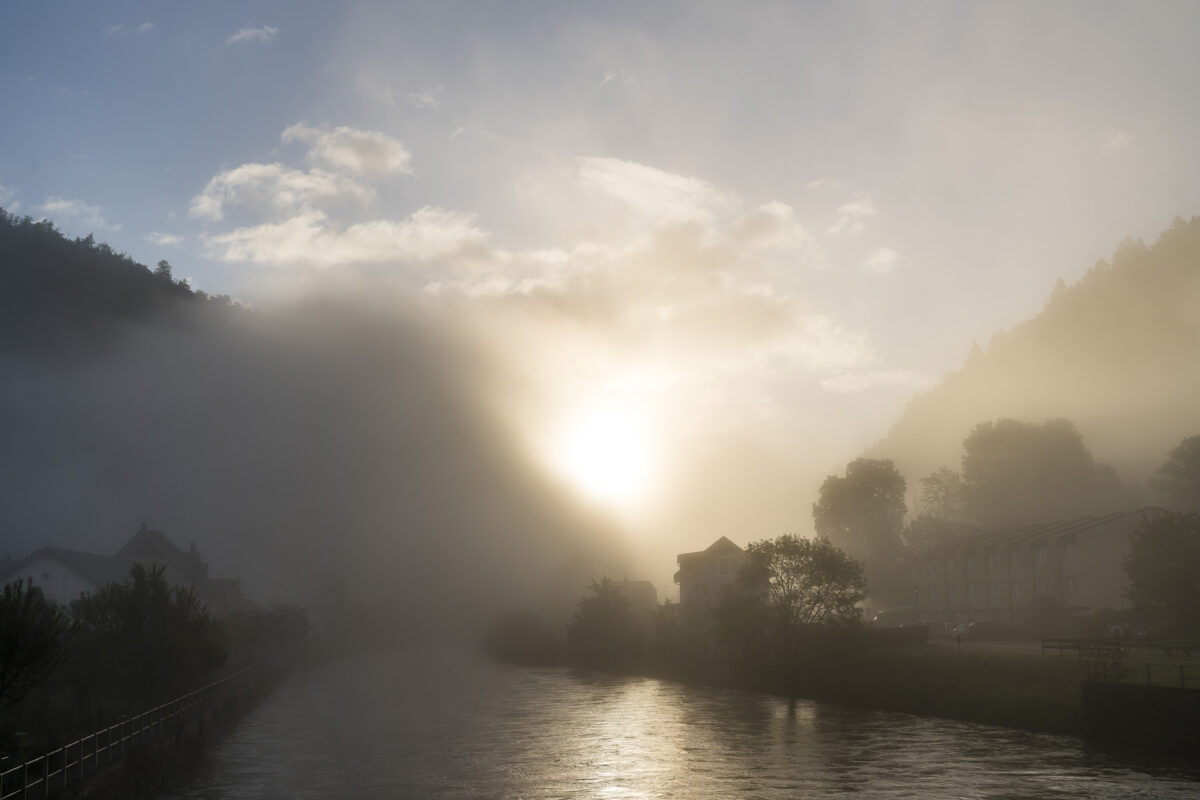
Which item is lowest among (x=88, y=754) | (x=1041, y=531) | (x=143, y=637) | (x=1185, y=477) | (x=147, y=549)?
(x=88, y=754)

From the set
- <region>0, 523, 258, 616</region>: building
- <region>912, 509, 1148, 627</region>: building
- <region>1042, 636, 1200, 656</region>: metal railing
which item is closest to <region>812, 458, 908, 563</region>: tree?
<region>912, 509, 1148, 627</region>: building

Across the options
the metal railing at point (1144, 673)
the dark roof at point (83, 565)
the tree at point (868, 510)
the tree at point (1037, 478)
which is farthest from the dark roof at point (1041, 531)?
the dark roof at point (83, 565)

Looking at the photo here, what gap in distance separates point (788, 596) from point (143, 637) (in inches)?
2132

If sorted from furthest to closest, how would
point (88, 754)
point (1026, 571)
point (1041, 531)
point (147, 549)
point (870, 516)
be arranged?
point (870, 516) → point (147, 549) → point (1041, 531) → point (1026, 571) → point (88, 754)

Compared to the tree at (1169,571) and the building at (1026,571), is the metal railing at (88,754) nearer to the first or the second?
the tree at (1169,571)

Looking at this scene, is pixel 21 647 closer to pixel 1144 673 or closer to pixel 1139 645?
pixel 1144 673

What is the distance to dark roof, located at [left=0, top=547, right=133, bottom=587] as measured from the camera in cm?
12662

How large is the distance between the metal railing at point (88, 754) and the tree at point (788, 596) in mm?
48683

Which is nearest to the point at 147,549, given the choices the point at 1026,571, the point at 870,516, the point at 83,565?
the point at 83,565

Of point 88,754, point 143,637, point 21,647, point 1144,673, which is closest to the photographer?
point 21,647

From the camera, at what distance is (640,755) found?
57.3 metres

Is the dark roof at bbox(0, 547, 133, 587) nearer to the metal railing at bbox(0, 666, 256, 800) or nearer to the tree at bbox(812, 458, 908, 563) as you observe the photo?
the metal railing at bbox(0, 666, 256, 800)

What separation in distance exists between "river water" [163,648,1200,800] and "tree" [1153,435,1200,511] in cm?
9383

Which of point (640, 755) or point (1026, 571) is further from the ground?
point (1026, 571)
